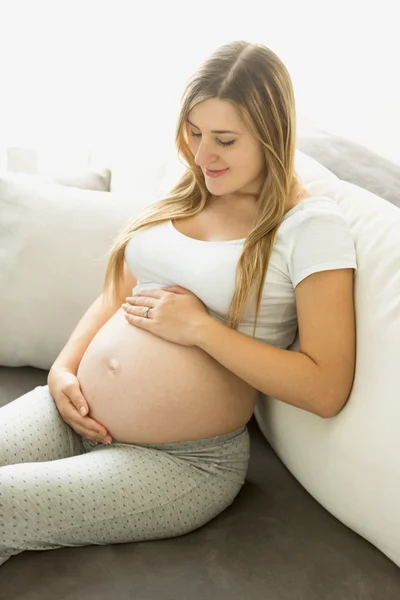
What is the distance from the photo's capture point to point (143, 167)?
185 centimetres

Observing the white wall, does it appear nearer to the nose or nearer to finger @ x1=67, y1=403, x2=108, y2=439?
the nose

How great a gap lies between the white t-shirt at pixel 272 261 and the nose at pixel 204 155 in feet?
0.47

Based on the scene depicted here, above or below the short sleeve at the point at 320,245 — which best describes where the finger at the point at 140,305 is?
below

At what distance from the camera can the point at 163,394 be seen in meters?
1.26

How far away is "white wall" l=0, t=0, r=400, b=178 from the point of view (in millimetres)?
2064

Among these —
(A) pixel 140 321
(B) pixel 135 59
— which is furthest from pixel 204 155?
(B) pixel 135 59

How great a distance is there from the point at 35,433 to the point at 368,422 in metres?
0.57

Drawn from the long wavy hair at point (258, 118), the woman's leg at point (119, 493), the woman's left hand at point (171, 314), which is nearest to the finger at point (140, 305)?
the woman's left hand at point (171, 314)

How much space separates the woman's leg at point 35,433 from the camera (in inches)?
49.7

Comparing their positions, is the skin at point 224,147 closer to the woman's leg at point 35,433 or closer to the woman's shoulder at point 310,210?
the woman's shoulder at point 310,210

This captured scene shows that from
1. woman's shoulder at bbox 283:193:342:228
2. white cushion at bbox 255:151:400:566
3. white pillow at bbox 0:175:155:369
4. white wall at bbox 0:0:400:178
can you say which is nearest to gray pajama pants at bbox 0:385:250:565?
white cushion at bbox 255:151:400:566

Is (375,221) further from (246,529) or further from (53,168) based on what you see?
(53,168)

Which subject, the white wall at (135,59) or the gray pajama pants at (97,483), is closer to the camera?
the gray pajama pants at (97,483)

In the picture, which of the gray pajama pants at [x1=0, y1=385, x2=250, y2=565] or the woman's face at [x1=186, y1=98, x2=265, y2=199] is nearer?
the gray pajama pants at [x1=0, y1=385, x2=250, y2=565]
